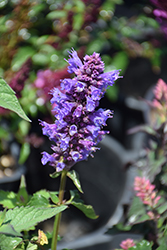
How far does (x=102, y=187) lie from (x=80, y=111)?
1085mm

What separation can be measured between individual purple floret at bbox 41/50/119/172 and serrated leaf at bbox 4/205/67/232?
11cm

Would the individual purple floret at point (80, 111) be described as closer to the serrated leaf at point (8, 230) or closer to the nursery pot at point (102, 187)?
the serrated leaf at point (8, 230)

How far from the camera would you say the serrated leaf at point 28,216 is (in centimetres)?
56

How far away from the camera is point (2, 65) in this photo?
4.95ft

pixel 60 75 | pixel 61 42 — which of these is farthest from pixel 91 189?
pixel 61 42

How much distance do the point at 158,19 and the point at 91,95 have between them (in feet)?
3.97

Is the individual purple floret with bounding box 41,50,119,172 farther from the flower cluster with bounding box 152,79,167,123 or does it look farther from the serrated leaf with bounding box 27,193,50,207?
the flower cluster with bounding box 152,79,167,123

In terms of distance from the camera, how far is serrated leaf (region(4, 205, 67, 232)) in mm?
558

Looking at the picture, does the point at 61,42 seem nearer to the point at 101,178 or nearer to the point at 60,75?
the point at 60,75

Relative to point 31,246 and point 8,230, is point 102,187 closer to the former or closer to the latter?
point 31,246

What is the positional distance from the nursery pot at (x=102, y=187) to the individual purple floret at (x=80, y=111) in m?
0.77

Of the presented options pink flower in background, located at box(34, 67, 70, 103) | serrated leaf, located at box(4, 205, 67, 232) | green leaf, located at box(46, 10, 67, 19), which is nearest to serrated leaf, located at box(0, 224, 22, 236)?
serrated leaf, located at box(4, 205, 67, 232)

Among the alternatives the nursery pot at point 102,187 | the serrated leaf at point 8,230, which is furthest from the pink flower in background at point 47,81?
the serrated leaf at point 8,230

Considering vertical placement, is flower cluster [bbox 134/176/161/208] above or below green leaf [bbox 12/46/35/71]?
below
